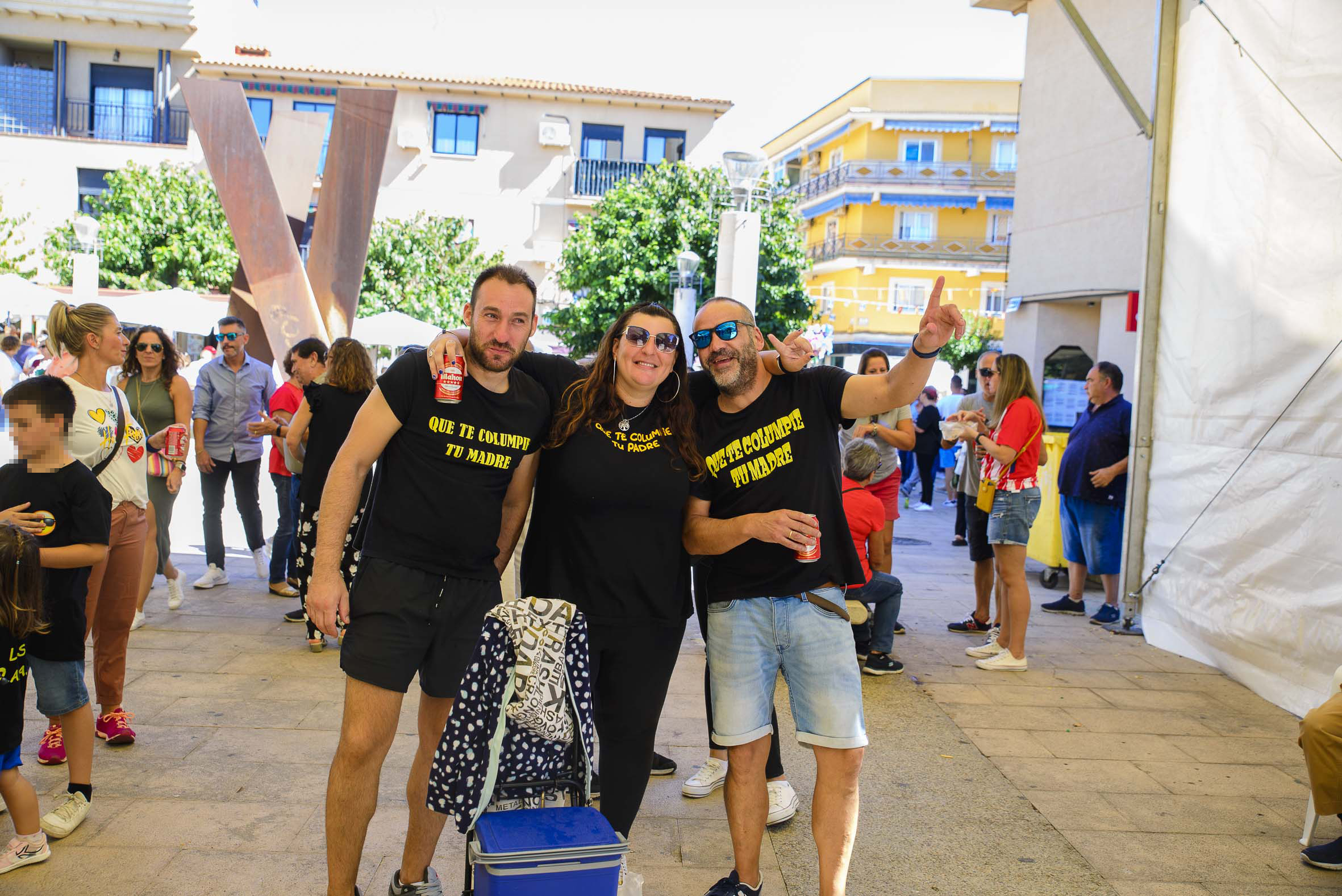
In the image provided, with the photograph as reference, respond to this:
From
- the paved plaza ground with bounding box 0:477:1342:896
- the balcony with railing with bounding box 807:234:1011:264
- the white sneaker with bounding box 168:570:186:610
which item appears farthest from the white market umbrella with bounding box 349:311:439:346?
the balcony with railing with bounding box 807:234:1011:264

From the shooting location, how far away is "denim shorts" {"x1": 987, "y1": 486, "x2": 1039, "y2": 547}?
6.07 meters

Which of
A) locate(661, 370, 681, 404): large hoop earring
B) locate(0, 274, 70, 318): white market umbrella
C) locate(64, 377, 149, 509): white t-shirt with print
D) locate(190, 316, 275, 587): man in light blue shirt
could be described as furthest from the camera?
locate(0, 274, 70, 318): white market umbrella

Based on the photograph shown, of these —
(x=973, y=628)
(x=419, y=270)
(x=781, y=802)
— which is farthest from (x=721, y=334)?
(x=419, y=270)

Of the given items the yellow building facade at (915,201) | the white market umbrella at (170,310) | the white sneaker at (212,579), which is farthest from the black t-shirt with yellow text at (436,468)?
the yellow building facade at (915,201)

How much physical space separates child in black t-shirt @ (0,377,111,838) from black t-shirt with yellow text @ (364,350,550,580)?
1.24 m

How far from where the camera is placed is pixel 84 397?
4449 mm

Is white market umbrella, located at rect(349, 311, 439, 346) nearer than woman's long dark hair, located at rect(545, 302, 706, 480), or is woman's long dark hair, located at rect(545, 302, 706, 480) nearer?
woman's long dark hair, located at rect(545, 302, 706, 480)

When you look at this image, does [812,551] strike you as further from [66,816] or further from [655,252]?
[655,252]

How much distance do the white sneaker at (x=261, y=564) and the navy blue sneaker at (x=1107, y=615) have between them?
6.15 metres

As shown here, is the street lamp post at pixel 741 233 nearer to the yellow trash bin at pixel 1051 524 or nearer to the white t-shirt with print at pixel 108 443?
the yellow trash bin at pixel 1051 524

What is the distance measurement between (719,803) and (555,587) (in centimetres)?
159

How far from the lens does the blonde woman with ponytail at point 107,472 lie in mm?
4418

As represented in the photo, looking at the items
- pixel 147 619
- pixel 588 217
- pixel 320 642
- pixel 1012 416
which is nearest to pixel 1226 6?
pixel 1012 416

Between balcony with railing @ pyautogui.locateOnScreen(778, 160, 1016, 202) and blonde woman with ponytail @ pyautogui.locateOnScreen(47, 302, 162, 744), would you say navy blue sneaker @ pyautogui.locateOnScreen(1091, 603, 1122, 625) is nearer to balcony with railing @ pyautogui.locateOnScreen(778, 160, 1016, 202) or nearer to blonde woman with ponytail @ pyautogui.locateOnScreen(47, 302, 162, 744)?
blonde woman with ponytail @ pyautogui.locateOnScreen(47, 302, 162, 744)
